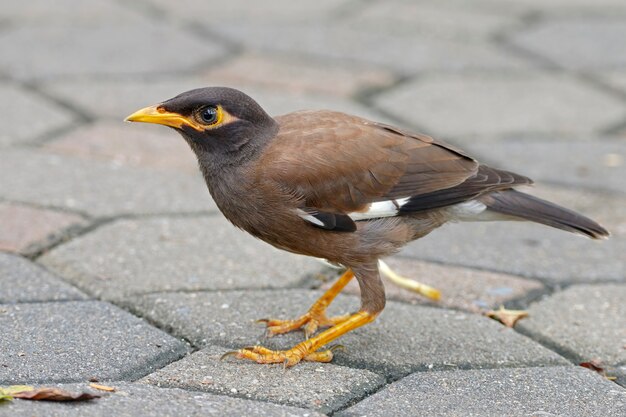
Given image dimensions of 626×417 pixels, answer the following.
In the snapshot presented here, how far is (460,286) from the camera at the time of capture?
4738 mm

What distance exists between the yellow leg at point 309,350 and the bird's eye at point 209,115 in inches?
35.5

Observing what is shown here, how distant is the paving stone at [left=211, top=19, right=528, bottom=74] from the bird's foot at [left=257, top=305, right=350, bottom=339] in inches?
147

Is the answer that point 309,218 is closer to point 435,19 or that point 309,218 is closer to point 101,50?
point 101,50

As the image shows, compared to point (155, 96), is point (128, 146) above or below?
below

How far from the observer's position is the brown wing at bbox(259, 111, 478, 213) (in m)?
4.07

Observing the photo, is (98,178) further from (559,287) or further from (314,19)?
(314,19)

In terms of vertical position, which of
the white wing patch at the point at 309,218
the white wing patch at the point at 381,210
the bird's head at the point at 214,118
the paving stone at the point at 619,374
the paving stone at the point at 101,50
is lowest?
the paving stone at the point at 619,374

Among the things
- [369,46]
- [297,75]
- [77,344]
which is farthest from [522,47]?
[77,344]

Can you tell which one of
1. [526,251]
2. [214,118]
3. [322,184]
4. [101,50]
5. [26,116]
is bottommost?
[526,251]

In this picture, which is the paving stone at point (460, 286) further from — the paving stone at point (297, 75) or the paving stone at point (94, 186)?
the paving stone at point (297, 75)

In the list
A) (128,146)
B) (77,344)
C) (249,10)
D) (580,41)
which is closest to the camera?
(77,344)

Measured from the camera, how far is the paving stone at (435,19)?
852 centimetres

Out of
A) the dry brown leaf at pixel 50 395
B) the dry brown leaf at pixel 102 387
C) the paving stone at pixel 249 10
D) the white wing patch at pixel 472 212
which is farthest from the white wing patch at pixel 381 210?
the paving stone at pixel 249 10

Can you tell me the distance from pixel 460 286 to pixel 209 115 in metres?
1.43
